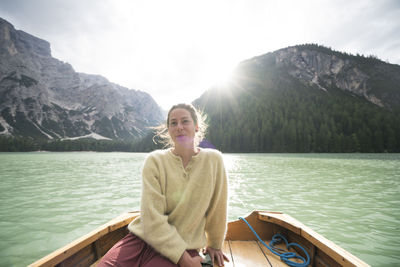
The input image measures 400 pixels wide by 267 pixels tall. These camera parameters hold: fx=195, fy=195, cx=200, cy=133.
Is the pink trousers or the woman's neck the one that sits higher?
the woman's neck

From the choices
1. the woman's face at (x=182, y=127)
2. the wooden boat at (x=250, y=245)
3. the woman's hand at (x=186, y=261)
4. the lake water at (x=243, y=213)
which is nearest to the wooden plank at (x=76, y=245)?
the wooden boat at (x=250, y=245)

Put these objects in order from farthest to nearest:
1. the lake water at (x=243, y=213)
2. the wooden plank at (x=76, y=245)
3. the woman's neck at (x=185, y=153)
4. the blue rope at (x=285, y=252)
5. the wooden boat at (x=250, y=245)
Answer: the lake water at (x=243, y=213) < the blue rope at (x=285, y=252) < the woman's neck at (x=185, y=153) < the wooden boat at (x=250, y=245) < the wooden plank at (x=76, y=245)

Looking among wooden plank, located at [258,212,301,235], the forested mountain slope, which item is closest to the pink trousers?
wooden plank, located at [258,212,301,235]

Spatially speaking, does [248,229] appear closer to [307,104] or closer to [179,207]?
[179,207]

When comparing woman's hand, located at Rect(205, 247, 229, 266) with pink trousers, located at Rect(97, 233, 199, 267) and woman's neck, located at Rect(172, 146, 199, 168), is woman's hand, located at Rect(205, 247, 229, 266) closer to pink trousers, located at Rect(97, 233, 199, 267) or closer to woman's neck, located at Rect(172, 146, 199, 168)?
pink trousers, located at Rect(97, 233, 199, 267)

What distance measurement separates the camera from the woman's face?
246 centimetres

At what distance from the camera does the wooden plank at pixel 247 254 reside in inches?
118

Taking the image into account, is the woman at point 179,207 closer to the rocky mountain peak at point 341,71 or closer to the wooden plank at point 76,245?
the wooden plank at point 76,245

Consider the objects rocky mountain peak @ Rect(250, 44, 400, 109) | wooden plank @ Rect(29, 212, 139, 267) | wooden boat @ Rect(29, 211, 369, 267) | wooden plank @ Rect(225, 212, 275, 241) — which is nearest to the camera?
wooden plank @ Rect(29, 212, 139, 267)

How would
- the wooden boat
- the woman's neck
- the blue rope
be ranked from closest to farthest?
the wooden boat, the woman's neck, the blue rope

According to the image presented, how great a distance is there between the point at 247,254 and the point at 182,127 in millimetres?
2446

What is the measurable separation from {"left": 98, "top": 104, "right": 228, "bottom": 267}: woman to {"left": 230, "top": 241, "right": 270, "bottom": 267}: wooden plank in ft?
2.35

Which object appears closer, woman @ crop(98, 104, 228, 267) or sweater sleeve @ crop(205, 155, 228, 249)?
woman @ crop(98, 104, 228, 267)

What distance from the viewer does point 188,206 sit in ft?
7.48
